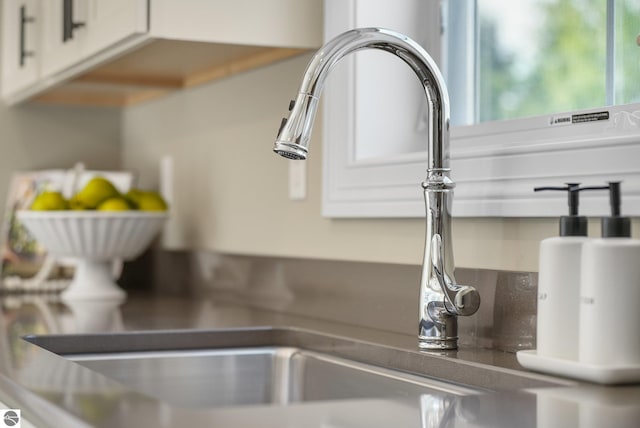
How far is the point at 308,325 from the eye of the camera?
5.32 ft

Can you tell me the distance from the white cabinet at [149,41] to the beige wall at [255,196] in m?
0.06

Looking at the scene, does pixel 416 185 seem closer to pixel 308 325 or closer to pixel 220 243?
pixel 308 325

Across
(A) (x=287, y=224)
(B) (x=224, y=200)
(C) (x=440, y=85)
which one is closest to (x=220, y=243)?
(B) (x=224, y=200)

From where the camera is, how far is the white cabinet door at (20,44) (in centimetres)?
234

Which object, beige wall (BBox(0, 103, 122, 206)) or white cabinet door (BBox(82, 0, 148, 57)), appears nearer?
white cabinet door (BBox(82, 0, 148, 57))

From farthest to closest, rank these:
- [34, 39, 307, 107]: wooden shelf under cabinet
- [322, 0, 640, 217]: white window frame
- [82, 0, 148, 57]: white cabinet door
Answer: [34, 39, 307, 107]: wooden shelf under cabinet < [82, 0, 148, 57]: white cabinet door < [322, 0, 640, 217]: white window frame

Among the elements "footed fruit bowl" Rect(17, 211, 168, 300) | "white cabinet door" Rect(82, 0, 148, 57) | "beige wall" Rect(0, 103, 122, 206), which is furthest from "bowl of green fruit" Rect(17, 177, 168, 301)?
"beige wall" Rect(0, 103, 122, 206)

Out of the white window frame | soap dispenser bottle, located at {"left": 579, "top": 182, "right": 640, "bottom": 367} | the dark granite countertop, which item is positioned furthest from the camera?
the white window frame

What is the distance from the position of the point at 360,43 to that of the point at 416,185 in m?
0.29

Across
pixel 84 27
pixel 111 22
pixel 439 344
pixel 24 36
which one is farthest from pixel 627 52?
pixel 24 36

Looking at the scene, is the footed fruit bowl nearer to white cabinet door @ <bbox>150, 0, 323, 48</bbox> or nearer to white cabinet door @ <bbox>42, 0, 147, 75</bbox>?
white cabinet door @ <bbox>42, 0, 147, 75</bbox>

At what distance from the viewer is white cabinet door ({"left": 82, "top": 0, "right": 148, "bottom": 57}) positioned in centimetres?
162

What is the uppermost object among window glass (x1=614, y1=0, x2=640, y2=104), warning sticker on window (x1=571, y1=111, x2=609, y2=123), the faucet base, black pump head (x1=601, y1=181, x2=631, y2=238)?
window glass (x1=614, y1=0, x2=640, y2=104)

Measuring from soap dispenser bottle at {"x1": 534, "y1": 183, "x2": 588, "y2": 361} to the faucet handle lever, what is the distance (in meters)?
0.19
